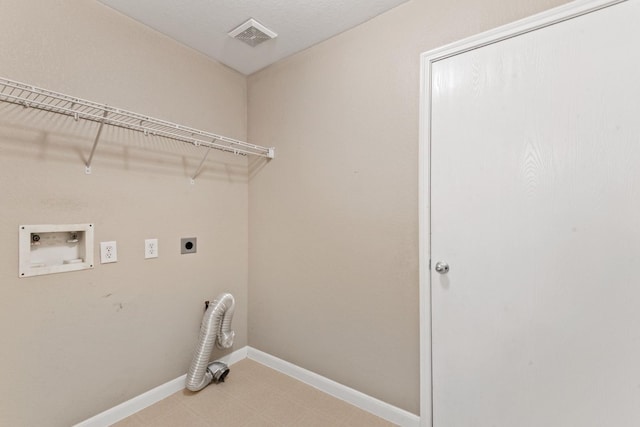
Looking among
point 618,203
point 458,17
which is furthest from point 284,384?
point 458,17

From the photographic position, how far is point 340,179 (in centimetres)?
185

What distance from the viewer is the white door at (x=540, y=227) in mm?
1062

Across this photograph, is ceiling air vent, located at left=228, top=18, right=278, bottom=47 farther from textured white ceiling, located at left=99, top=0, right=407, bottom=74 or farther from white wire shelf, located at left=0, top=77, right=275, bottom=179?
white wire shelf, located at left=0, top=77, right=275, bottom=179

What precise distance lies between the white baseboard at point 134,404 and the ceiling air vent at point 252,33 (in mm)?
2327

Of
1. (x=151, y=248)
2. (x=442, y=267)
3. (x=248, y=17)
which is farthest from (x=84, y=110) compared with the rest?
(x=442, y=267)

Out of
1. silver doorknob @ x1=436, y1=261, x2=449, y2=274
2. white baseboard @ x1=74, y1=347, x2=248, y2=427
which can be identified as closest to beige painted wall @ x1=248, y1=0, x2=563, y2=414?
silver doorknob @ x1=436, y1=261, x2=449, y2=274

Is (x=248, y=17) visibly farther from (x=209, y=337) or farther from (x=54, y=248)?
(x=209, y=337)

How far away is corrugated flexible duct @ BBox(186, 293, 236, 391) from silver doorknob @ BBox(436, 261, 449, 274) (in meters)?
1.42

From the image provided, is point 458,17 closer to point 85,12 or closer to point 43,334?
point 85,12

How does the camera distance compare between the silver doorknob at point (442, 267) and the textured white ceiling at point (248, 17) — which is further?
the textured white ceiling at point (248, 17)

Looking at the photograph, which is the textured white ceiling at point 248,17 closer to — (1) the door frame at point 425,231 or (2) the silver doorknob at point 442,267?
(1) the door frame at point 425,231

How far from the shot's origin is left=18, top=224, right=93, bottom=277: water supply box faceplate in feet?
4.41

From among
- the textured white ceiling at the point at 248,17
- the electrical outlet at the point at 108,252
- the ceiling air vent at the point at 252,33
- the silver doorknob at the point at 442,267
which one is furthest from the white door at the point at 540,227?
the electrical outlet at the point at 108,252

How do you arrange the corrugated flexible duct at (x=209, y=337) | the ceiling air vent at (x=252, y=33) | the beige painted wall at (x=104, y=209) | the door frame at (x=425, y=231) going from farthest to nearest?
the corrugated flexible duct at (x=209, y=337) < the ceiling air vent at (x=252, y=33) < the door frame at (x=425, y=231) < the beige painted wall at (x=104, y=209)
